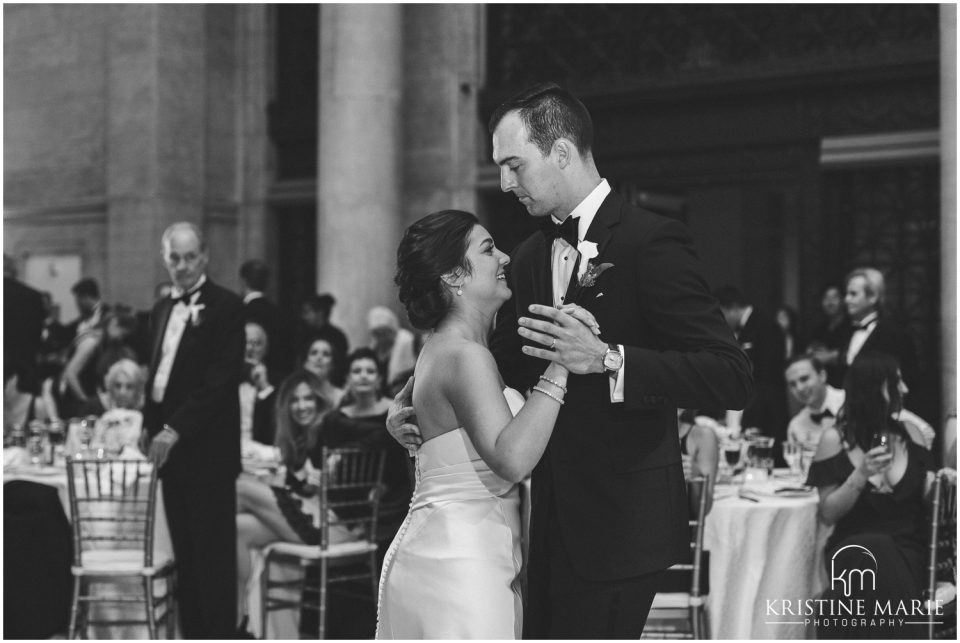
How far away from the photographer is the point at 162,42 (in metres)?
12.2

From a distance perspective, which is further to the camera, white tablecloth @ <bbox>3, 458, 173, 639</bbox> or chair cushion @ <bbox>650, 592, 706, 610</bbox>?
white tablecloth @ <bbox>3, 458, 173, 639</bbox>

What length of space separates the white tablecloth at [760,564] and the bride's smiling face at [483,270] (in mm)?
2799

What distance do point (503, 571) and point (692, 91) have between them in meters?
8.69

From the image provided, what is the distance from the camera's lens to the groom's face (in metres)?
2.50

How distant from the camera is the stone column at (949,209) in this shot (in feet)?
21.3

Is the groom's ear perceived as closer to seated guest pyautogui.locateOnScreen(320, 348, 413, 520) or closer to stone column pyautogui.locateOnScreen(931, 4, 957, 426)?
seated guest pyautogui.locateOnScreen(320, 348, 413, 520)

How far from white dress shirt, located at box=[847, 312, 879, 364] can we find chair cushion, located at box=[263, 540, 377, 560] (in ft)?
11.2

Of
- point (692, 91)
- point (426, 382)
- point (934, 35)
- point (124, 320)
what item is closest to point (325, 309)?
point (124, 320)

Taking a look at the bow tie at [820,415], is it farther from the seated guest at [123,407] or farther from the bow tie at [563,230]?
the bow tie at [563,230]

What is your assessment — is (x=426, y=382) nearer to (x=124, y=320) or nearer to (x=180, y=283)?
(x=180, y=283)

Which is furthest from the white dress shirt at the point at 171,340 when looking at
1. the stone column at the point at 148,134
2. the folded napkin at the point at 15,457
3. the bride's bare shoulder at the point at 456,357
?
the stone column at the point at 148,134

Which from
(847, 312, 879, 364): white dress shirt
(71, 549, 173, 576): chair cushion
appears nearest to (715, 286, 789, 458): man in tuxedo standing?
(847, 312, 879, 364): white dress shirt

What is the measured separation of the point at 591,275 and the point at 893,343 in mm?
5447

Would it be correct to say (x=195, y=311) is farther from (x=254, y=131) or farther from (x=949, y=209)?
(x=254, y=131)
